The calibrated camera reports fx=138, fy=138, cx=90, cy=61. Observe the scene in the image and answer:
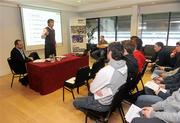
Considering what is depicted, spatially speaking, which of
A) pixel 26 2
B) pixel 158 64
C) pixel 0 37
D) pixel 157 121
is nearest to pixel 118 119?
pixel 157 121

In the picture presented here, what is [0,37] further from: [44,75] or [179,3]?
[179,3]

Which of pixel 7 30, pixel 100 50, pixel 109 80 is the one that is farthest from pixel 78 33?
pixel 109 80

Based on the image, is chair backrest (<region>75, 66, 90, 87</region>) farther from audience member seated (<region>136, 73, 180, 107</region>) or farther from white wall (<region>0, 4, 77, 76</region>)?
white wall (<region>0, 4, 77, 76</region>)

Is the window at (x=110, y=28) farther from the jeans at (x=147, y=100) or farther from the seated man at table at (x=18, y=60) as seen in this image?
the jeans at (x=147, y=100)

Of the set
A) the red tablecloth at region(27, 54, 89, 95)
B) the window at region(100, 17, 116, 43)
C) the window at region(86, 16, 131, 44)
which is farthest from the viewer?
the window at region(100, 17, 116, 43)

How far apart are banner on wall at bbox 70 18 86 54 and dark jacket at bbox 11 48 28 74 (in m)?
3.52

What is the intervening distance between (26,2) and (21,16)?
0.51 meters

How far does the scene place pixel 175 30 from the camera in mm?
5645

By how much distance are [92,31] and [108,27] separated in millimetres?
912

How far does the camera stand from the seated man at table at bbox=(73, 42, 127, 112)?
1.55 meters

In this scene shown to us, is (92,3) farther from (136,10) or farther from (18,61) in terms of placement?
(18,61)

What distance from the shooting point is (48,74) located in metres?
3.00

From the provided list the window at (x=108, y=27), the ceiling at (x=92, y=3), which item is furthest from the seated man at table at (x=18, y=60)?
the window at (x=108, y=27)

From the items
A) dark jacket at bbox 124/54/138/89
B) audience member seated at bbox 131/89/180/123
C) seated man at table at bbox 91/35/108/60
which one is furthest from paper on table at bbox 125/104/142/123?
seated man at table at bbox 91/35/108/60
